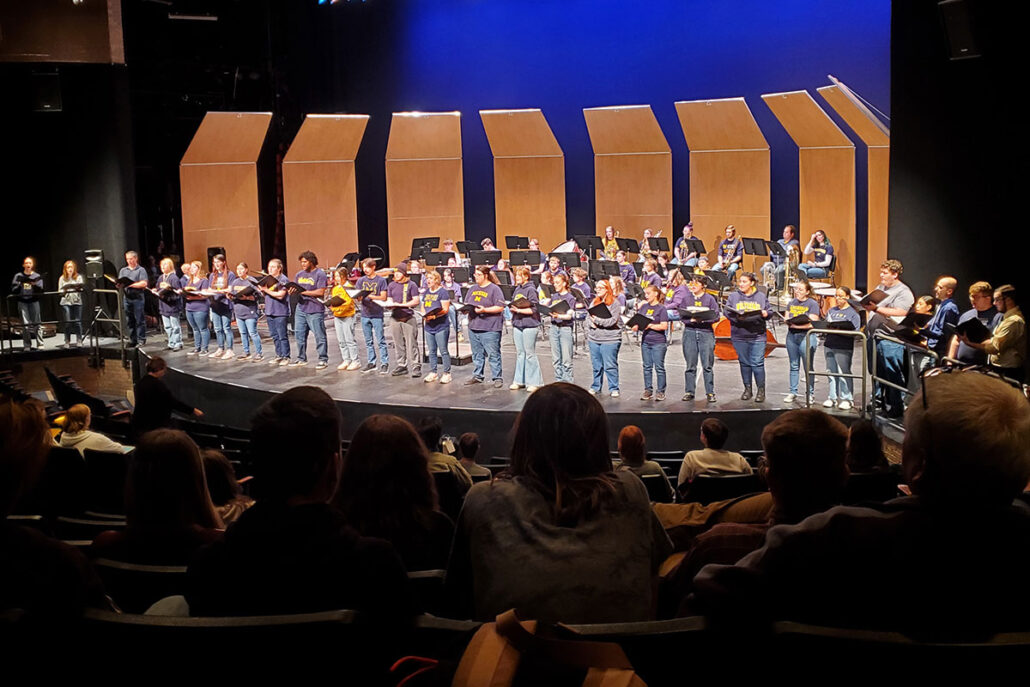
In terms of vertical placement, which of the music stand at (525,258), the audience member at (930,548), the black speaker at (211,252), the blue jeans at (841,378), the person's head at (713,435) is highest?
the black speaker at (211,252)

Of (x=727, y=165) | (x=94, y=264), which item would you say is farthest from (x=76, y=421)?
(x=727, y=165)

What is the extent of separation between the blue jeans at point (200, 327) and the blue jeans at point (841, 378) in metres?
9.16

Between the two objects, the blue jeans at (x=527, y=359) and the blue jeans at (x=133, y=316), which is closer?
the blue jeans at (x=527, y=359)

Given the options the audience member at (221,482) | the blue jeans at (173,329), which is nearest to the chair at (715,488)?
the audience member at (221,482)

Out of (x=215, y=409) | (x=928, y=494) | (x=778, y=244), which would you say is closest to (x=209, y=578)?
(x=928, y=494)

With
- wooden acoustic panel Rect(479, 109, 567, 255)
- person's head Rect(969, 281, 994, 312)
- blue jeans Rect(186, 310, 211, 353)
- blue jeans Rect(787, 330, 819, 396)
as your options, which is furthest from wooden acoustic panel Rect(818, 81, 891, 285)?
blue jeans Rect(186, 310, 211, 353)

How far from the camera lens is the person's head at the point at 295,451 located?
2.44 m

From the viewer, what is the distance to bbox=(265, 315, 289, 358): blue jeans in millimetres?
14602

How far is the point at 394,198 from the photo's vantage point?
2212 cm

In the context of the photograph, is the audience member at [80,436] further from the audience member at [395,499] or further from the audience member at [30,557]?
the audience member at [30,557]

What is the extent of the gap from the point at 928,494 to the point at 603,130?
20.2 metres

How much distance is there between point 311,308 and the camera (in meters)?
14.2

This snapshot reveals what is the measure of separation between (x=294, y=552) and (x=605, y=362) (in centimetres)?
971

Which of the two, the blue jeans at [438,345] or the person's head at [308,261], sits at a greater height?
the person's head at [308,261]
